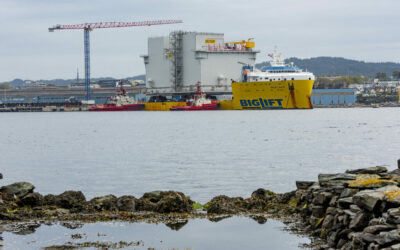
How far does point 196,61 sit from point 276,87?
65.5ft

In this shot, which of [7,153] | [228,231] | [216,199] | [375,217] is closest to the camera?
[375,217]

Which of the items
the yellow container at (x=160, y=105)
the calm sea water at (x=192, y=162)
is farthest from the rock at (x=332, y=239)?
the yellow container at (x=160, y=105)

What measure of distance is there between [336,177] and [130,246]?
3.92 m

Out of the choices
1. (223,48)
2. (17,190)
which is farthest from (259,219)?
(223,48)

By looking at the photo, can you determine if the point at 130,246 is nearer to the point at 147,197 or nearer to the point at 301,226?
the point at 301,226

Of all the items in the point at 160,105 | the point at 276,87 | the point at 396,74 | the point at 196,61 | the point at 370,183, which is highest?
the point at 196,61

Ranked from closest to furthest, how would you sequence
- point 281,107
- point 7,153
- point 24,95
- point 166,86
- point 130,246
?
1. point 130,246
2. point 7,153
3. point 281,107
4. point 166,86
5. point 24,95

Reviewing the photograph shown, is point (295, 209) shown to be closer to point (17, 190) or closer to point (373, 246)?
point (373, 246)

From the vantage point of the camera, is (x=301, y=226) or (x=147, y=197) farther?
(x=147, y=197)

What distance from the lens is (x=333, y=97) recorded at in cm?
14312

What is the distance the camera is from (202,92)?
101812 mm

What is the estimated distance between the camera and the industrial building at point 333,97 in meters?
142

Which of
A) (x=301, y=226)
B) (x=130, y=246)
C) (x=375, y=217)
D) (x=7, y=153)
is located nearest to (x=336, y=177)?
(x=301, y=226)

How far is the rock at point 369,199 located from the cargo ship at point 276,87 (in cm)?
7835
